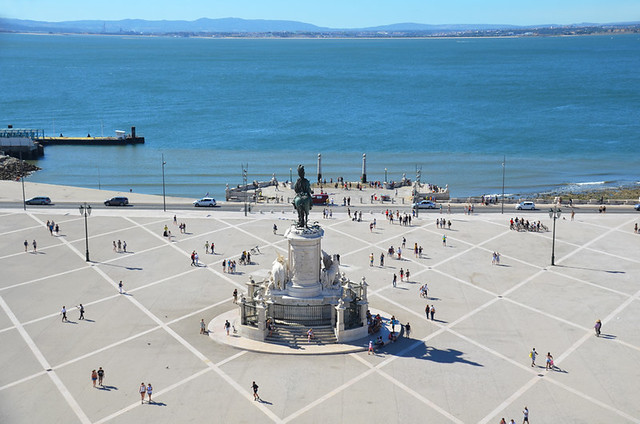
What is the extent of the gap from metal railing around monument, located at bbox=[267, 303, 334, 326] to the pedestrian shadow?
4.34 m

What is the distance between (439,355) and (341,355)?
4.19 meters

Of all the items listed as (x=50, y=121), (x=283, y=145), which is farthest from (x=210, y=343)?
(x=50, y=121)

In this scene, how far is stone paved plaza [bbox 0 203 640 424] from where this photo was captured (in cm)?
2855

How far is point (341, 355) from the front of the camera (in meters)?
33.0

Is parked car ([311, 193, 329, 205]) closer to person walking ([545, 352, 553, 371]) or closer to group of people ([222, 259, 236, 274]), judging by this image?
group of people ([222, 259, 236, 274])

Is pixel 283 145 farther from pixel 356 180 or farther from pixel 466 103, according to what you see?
pixel 466 103

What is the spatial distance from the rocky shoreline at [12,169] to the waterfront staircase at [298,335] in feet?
186

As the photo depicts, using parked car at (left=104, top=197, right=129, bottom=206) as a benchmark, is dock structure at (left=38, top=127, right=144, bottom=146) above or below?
above

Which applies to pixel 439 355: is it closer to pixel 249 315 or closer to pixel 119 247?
pixel 249 315

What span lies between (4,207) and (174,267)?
23.3 meters

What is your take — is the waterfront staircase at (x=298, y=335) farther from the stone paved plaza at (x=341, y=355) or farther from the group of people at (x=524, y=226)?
the group of people at (x=524, y=226)

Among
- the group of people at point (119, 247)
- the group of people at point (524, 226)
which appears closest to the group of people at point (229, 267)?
the group of people at point (119, 247)

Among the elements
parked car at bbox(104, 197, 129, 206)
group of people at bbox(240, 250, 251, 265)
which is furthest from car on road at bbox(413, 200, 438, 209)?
parked car at bbox(104, 197, 129, 206)

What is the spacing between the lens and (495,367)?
31812 mm
